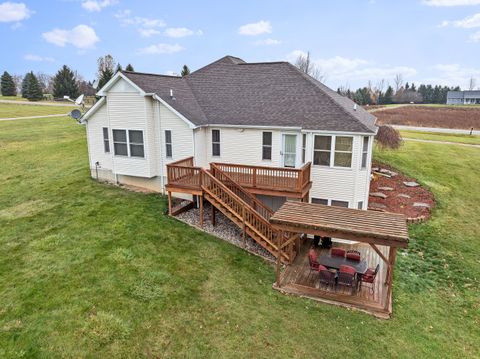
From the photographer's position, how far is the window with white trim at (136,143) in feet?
56.0

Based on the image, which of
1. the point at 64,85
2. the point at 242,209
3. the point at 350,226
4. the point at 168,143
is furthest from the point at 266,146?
the point at 64,85

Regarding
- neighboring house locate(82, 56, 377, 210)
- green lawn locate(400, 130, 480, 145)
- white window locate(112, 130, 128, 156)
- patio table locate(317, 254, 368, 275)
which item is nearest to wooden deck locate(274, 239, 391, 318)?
patio table locate(317, 254, 368, 275)

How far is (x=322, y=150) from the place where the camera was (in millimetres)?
15391

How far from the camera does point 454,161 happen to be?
93.2 ft

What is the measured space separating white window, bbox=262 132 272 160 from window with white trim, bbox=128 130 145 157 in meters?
6.37

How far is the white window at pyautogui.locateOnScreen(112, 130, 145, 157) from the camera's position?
17125 millimetres

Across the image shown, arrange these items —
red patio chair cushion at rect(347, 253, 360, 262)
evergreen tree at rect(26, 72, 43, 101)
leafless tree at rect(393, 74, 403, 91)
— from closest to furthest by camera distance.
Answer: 1. red patio chair cushion at rect(347, 253, 360, 262)
2. evergreen tree at rect(26, 72, 43, 101)
3. leafless tree at rect(393, 74, 403, 91)

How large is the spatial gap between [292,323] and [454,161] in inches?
1029

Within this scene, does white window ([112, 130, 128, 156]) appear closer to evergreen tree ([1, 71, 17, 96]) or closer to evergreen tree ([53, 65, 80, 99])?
evergreen tree ([53, 65, 80, 99])

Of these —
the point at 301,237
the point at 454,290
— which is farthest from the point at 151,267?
the point at 454,290

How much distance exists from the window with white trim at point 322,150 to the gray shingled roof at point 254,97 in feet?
1.90

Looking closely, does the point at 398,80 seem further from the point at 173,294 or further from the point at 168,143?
the point at 173,294

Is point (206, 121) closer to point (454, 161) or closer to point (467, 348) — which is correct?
point (467, 348)

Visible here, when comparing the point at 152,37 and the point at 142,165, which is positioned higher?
the point at 152,37
